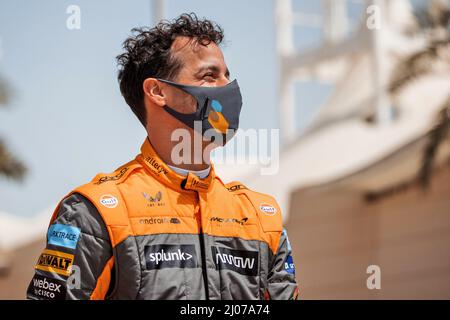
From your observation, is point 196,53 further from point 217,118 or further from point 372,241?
point 372,241

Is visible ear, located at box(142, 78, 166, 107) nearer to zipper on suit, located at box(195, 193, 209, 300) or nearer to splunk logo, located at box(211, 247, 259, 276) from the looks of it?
zipper on suit, located at box(195, 193, 209, 300)

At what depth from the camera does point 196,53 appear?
123 inches

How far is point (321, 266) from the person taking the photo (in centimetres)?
2258

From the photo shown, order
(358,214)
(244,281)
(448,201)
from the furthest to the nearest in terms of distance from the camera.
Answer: (358,214), (448,201), (244,281)

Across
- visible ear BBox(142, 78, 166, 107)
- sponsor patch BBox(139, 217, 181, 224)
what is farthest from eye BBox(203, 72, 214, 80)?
sponsor patch BBox(139, 217, 181, 224)

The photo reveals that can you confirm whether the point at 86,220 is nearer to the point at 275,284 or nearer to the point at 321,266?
the point at 275,284

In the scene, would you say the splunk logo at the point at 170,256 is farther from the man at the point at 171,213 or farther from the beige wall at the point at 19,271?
the beige wall at the point at 19,271

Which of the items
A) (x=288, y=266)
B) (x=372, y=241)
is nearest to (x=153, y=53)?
(x=288, y=266)

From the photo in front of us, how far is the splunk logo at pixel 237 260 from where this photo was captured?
2.95 meters

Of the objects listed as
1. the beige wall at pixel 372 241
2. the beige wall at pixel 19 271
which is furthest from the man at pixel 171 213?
the beige wall at pixel 19 271

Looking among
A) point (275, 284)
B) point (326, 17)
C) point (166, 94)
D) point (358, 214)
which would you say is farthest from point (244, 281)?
point (326, 17)

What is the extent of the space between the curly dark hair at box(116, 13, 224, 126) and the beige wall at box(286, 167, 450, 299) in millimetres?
16156
